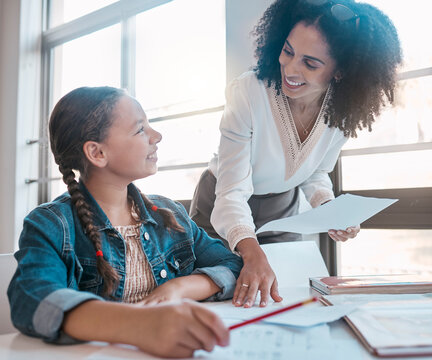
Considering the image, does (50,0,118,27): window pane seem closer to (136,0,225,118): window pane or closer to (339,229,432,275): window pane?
(136,0,225,118): window pane

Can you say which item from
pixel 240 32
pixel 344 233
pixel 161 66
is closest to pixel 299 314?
pixel 344 233

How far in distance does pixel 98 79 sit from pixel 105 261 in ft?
8.87

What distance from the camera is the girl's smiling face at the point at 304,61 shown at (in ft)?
3.84

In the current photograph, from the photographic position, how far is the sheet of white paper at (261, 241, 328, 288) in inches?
46.6

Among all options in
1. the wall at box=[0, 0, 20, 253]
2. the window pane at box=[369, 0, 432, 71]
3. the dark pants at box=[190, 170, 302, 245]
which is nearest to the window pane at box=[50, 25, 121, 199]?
the wall at box=[0, 0, 20, 253]

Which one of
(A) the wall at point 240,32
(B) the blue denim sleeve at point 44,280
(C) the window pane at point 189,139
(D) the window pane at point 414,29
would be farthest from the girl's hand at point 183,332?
(C) the window pane at point 189,139

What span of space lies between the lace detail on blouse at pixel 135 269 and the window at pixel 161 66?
5.46ft

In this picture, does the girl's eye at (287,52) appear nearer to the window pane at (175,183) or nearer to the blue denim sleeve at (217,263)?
the blue denim sleeve at (217,263)

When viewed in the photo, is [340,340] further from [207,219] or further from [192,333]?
[207,219]

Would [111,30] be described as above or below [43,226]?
above

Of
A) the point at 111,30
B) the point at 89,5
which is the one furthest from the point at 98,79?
the point at 89,5

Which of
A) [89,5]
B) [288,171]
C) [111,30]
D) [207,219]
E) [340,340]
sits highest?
[89,5]

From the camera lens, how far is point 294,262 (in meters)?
1.24

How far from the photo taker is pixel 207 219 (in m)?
1.57
